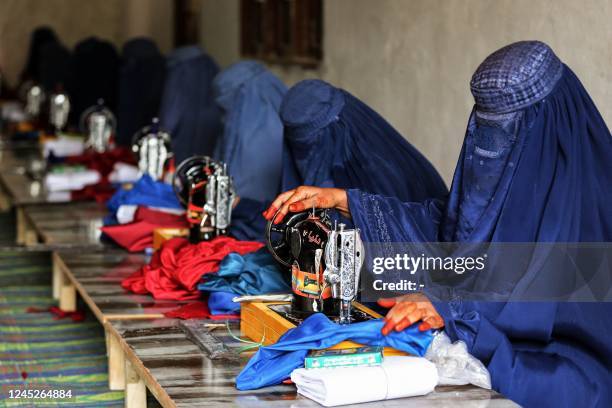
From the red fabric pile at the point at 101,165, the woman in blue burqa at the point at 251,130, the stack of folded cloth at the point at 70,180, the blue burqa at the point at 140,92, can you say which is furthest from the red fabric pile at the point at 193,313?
the blue burqa at the point at 140,92

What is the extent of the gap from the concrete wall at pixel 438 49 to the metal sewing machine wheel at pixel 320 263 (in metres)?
1.26

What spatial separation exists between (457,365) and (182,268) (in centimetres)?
125

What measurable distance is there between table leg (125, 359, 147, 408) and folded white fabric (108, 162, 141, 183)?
258 centimetres

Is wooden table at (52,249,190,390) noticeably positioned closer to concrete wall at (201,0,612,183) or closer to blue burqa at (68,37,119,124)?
concrete wall at (201,0,612,183)

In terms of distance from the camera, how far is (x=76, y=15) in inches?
527

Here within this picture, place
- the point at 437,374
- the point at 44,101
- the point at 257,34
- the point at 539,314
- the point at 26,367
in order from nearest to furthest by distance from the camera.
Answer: the point at 437,374 → the point at 539,314 → the point at 26,367 → the point at 257,34 → the point at 44,101

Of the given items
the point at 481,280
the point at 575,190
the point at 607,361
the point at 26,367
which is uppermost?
the point at 575,190

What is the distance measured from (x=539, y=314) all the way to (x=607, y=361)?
0.84 ft

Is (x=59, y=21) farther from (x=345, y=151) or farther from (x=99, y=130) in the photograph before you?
(x=345, y=151)

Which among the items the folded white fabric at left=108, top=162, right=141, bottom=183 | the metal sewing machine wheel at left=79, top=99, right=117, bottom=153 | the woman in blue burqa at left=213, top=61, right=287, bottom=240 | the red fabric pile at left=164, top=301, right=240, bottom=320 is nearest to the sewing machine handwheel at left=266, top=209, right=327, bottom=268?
the red fabric pile at left=164, top=301, right=240, bottom=320

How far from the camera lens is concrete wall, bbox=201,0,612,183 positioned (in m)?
3.75

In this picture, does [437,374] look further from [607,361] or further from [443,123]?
[443,123]

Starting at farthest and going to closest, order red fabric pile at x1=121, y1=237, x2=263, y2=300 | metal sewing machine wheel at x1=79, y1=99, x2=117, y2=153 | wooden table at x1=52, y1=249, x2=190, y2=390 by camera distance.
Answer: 1. metal sewing machine wheel at x1=79, y1=99, x2=117, y2=153
2. red fabric pile at x1=121, y1=237, x2=263, y2=300
3. wooden table at x1=52, y1=249, x2=190, y2=390

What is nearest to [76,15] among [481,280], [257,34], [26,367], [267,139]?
[257,34]
